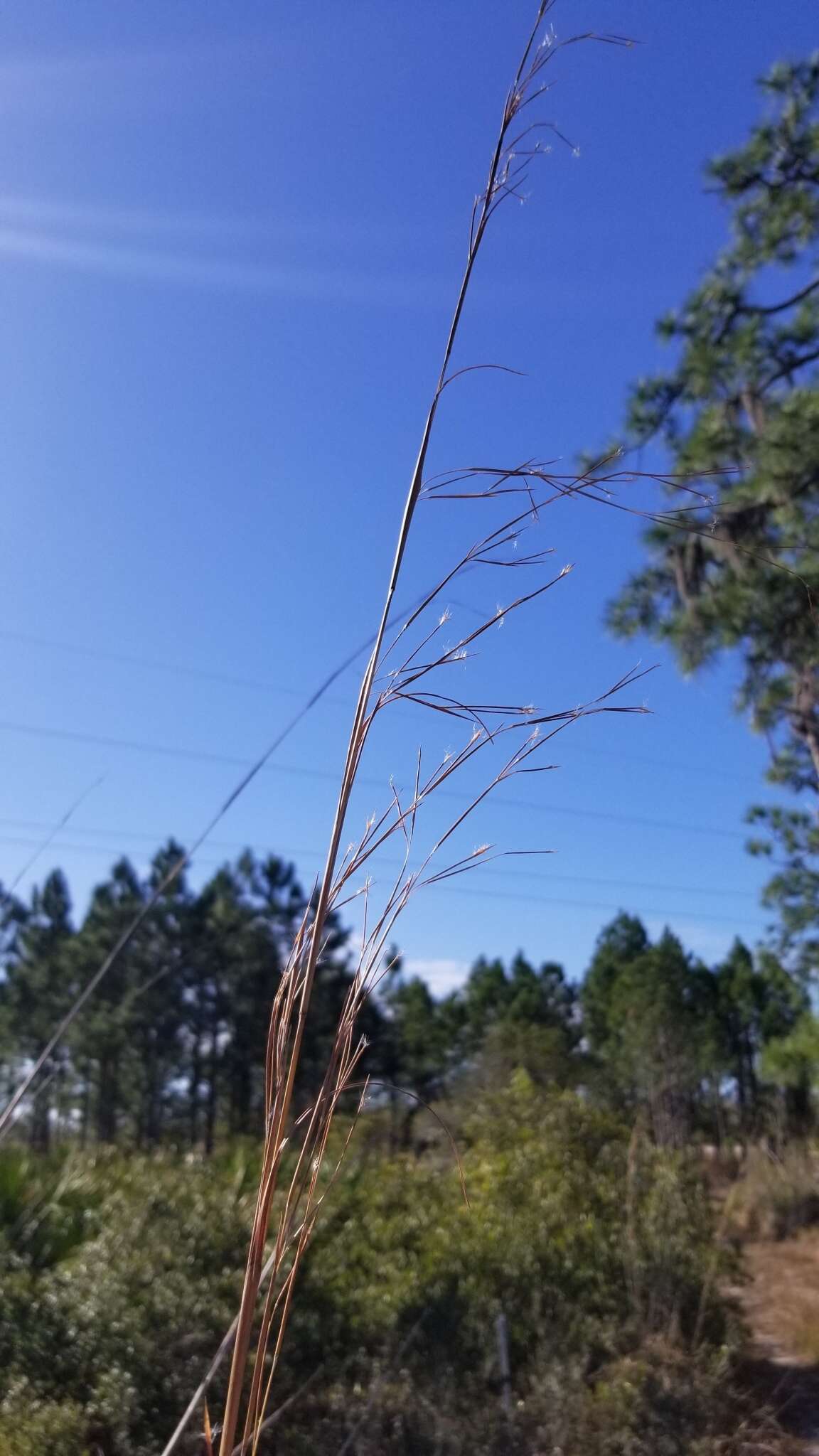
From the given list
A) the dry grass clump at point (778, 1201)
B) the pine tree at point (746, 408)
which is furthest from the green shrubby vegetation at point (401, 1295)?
the dry grass clump at point (778, 1201)

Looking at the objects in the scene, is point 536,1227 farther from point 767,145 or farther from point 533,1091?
point 767,145

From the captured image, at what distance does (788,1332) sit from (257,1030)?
50.6ft

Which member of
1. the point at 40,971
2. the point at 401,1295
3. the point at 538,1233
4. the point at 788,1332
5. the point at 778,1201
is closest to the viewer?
the point at 401,1295

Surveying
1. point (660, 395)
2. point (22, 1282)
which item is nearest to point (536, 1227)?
point (22, 1282)

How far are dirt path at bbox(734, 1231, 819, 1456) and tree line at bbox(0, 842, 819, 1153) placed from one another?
587 cm

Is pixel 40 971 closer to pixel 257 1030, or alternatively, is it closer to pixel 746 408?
pixel 257 1030

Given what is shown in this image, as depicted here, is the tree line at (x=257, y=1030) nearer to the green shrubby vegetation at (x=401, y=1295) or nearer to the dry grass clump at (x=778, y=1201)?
the dry grass clump at (x=778, y=1201)

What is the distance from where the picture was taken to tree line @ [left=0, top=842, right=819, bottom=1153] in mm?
20656

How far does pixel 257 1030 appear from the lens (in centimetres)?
2317

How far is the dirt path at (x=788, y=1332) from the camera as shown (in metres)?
7.14

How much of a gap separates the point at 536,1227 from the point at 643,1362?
119cm

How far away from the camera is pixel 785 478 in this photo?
264 inches

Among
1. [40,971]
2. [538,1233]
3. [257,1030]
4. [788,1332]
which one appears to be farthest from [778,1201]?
[40,971]

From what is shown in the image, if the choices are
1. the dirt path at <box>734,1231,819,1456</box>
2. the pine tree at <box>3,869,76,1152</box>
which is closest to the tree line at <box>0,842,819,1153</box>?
the pine tree at <box>3,869,76,1152</box>
